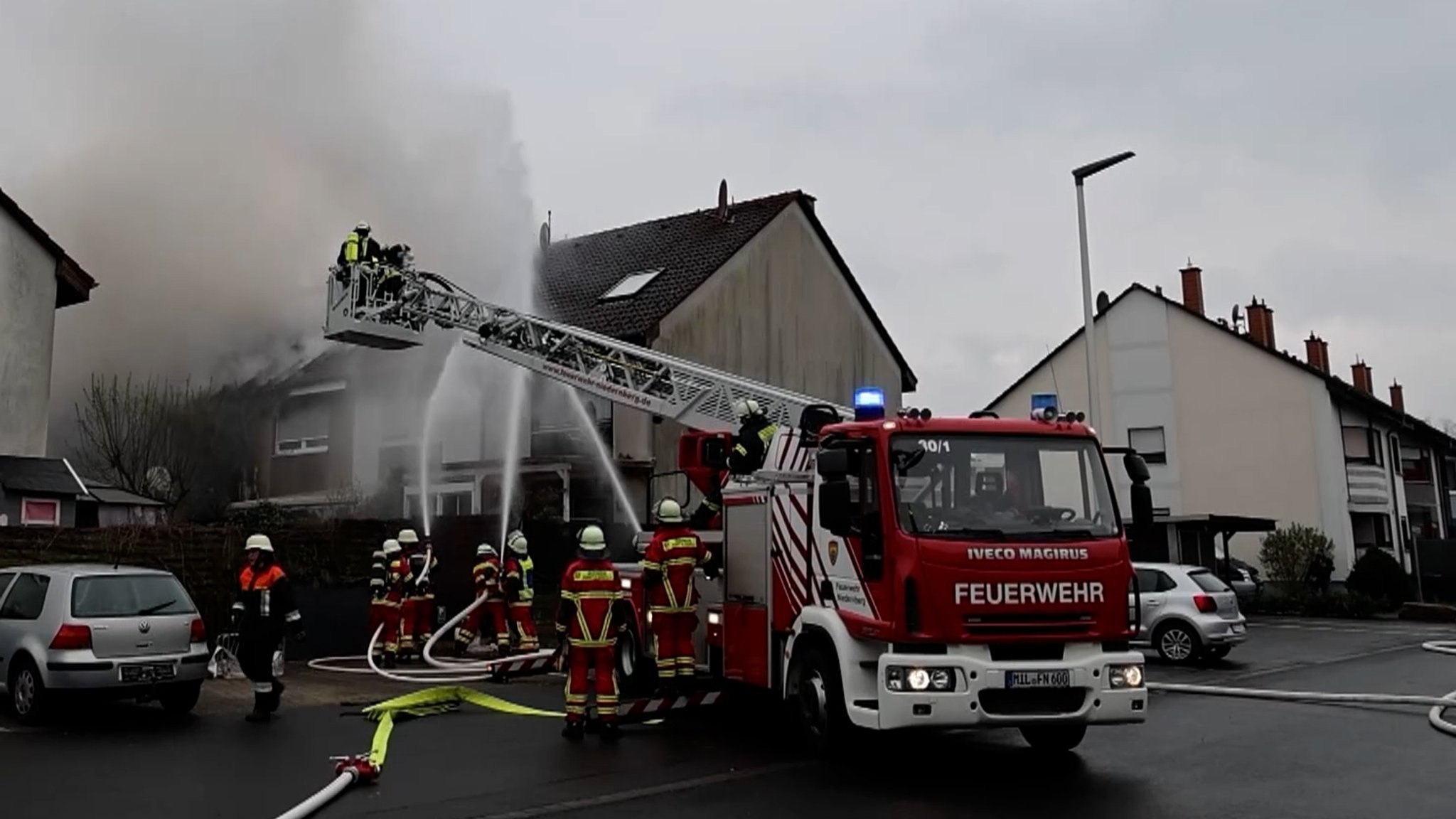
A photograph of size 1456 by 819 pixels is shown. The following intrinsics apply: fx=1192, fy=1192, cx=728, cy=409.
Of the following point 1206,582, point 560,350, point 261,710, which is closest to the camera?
point 261,710

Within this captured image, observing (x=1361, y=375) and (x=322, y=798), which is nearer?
(x=322, y=798)

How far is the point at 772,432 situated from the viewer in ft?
36.8

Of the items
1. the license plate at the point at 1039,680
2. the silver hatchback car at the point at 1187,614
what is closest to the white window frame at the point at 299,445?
the silver hatchback car at the point at 1187,614

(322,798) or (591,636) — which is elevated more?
(591,636)

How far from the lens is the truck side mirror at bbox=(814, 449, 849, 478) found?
8.32m

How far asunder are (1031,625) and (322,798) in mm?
4640

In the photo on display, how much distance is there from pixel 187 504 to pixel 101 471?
269cm

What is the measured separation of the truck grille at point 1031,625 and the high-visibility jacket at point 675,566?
3333mm

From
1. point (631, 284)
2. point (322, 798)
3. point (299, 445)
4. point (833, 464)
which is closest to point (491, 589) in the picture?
point (322, 798)

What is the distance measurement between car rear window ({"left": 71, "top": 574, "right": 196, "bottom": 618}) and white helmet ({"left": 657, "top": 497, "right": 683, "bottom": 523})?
4.78 metres

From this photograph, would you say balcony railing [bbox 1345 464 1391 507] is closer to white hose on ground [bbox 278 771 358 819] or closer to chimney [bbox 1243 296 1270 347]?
chimney [bbox 1243 296 1270 347]

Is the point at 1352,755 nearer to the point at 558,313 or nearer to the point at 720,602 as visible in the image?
the point at 720,602

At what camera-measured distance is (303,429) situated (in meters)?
29.0

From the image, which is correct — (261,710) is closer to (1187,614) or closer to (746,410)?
(746,410)
